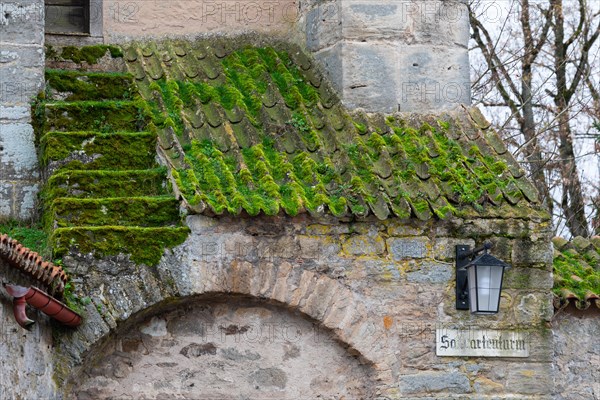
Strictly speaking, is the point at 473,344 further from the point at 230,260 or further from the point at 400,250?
the point at 230,260

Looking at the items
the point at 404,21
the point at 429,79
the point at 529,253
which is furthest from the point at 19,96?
the point at 529,253

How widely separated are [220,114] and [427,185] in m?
1.59

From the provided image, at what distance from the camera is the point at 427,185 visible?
923 centimetres

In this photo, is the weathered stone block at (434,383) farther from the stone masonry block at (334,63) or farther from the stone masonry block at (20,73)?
the stone masonry block at (20,73)

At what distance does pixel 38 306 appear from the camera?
7695 mm

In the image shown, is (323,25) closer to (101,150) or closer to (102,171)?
(101,150)

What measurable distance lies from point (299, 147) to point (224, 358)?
167 cm

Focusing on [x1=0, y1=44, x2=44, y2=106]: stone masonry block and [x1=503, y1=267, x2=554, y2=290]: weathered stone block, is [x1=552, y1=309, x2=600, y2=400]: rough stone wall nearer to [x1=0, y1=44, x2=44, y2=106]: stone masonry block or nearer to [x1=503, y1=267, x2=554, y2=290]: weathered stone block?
[x1=503, y1=267, x2=554, y2=290]: weathered stone block

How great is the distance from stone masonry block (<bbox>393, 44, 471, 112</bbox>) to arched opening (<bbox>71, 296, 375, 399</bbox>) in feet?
6.91

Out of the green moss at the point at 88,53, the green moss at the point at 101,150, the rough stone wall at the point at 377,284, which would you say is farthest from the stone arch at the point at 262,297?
the green moss at the point at 88,53

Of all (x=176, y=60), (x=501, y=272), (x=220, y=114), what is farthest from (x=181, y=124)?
(x=501, y=272)

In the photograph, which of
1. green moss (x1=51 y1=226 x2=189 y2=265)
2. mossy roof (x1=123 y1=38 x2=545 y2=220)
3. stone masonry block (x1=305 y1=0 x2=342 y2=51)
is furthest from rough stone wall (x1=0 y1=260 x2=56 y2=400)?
stone masonry block (x1=305 y1=0 x2=342 y2=51)

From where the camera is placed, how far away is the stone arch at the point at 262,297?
Answer: 27.3 ft

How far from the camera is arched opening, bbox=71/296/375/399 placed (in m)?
8.49
